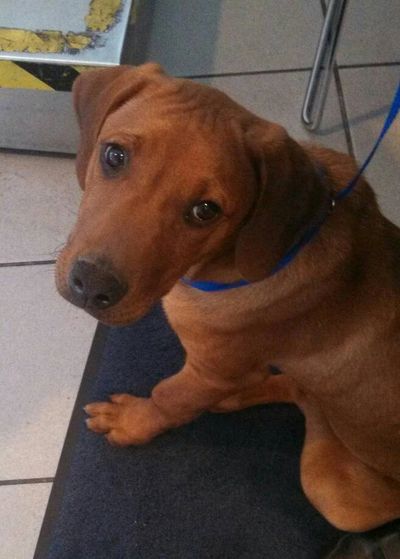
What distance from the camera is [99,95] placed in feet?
5.14

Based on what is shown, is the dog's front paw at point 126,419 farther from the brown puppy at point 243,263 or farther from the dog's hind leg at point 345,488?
the dog's hind leg at point 345,488

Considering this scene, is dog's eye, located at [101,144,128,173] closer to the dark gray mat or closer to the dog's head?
the dog's head

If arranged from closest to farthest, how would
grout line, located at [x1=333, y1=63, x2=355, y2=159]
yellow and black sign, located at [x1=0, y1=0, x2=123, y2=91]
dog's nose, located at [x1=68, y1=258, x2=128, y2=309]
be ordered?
dog's nose, located at [x1=68, y1=258, x2=128, y2=309]
yellow and black sign, located at [x1=0, y1=0, x2=123, y2=91]
grout line, located at [x1=333, y1=63, x2=355, y2=159]

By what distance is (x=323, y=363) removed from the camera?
1760 mm

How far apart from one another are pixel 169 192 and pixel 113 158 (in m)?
A: 0.14

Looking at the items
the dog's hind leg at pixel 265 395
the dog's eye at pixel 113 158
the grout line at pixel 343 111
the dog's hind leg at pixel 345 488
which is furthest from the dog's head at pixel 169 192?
the grout line at pixel 343 111

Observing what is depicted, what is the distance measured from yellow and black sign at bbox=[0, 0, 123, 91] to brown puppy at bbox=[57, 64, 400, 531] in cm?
87

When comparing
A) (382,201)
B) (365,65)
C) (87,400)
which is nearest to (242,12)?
(365,65)

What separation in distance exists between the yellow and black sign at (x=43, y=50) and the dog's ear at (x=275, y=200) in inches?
46.1

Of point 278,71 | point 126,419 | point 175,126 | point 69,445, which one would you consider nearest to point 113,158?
point 175,126

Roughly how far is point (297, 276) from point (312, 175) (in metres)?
0.26

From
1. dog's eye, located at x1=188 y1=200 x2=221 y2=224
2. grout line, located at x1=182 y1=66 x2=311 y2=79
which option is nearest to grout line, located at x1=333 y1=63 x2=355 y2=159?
grout line, located at x1=182 y1=66 x2=311 y2=79

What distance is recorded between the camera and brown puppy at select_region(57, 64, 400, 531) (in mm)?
1393

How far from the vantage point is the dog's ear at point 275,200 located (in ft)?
4.75
